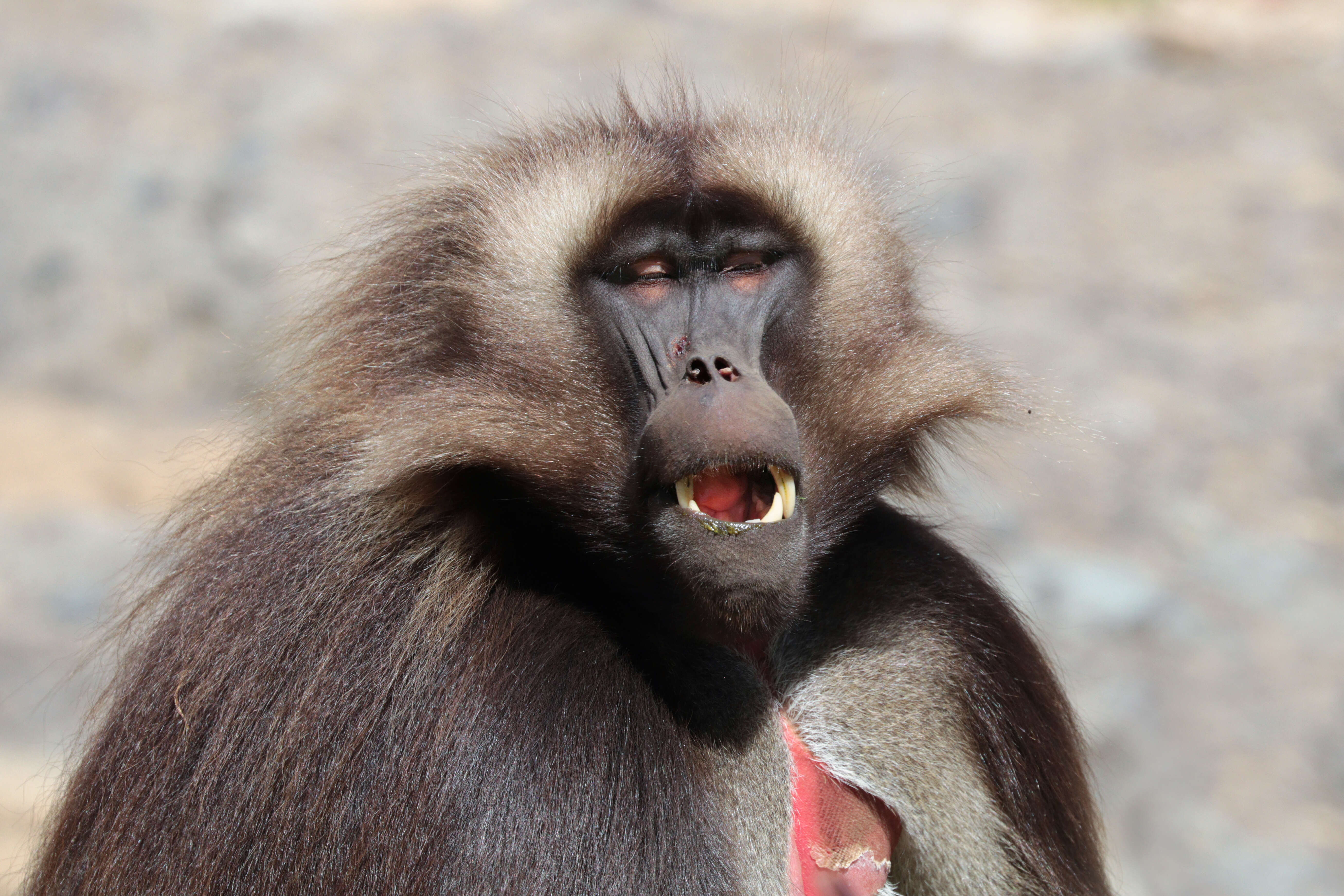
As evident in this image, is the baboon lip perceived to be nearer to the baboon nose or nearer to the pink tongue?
the pink tongue

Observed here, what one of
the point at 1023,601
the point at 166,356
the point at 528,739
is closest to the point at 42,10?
the point at 166,356

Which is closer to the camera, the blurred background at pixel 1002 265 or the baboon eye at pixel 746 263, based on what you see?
the baboon eye at pixel 746 263

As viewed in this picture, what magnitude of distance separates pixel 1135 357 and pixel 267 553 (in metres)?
8.50

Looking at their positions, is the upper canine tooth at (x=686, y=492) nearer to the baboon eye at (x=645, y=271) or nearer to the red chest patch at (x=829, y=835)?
the baboon eye at (x=645, y=271)

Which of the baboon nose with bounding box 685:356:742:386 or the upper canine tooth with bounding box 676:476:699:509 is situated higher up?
the baboon nose with bounding box 685:356:742:386

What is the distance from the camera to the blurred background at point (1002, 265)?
7930 millimetres

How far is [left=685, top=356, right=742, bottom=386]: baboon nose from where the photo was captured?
270 centimetres

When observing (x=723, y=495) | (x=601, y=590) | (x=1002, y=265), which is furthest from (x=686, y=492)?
(x=1002, y=265)

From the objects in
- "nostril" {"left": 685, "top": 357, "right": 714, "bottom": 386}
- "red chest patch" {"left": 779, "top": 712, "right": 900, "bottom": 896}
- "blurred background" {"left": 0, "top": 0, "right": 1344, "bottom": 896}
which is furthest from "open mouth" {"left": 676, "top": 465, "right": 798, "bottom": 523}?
"blurred background" {"left": 0, "top": 0, "right": 1344, "bottom": 896}

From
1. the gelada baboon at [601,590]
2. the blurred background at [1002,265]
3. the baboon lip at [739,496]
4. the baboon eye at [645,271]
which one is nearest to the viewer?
the gelada baboon at [601,590]

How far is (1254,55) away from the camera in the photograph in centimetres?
1271

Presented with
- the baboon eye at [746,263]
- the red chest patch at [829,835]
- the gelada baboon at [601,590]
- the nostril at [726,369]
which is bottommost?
the red chest patch at [829,835]

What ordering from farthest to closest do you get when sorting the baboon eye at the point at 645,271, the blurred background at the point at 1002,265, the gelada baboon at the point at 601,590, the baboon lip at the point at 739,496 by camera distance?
the blurred background at the point at 1002,265 → the baboon eye at the point at 645,271 → the baboon lip at the point at 739,496 → the gelada baboon at the point at 601,590

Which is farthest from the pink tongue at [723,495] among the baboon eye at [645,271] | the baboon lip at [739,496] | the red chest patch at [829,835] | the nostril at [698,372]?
the red chest patch at [829,835]
